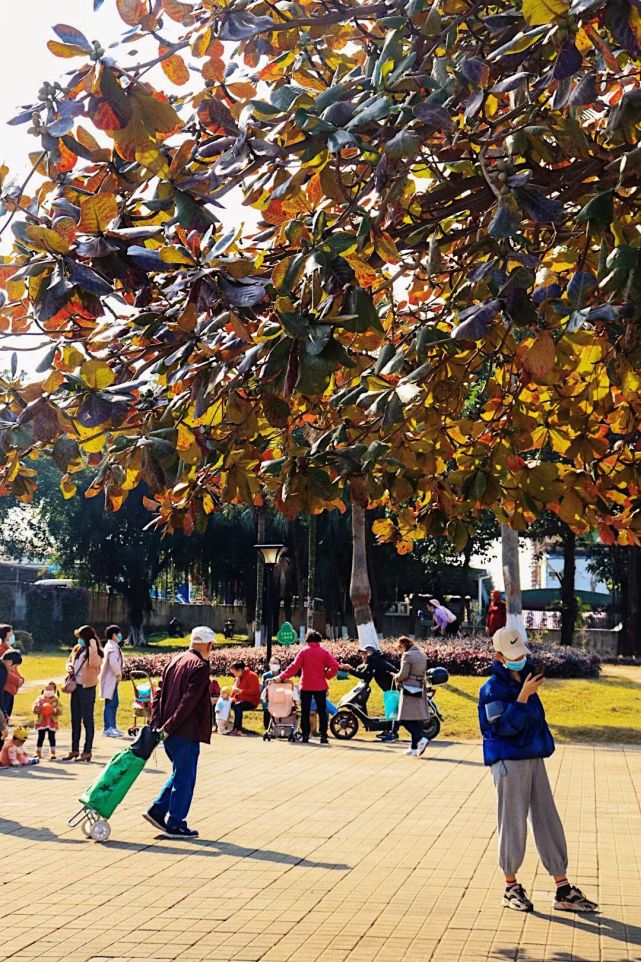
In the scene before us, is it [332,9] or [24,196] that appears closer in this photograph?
[24,196]

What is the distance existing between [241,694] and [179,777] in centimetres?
1017

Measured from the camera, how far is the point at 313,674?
18859mm

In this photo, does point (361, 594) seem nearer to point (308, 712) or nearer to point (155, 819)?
point (308, 712)

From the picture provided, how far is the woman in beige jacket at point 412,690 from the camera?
17.2 m

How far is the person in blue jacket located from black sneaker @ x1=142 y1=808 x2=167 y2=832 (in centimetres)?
369

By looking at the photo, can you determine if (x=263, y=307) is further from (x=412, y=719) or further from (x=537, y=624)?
(x=537, y=624)

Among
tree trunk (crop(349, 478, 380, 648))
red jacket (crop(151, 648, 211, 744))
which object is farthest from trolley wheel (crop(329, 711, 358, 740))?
red jacket (crop(151, 648, 211, 744))

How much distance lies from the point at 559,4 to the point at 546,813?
218 inches

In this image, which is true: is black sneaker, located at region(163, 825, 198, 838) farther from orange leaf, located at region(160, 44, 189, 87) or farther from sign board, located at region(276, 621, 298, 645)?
sign board, located at region(276, 621, 298, 645)

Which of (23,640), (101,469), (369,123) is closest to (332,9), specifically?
(369,123)

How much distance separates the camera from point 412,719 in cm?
1745

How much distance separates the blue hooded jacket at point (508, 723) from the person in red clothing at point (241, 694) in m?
12.8

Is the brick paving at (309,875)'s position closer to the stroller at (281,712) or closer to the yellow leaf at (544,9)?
the stroller at (281,712)

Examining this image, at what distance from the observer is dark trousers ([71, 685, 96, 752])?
17.0m
